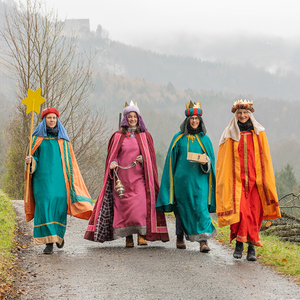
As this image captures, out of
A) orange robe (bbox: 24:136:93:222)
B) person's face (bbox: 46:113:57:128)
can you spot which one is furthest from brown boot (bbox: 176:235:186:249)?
person's face (bbox: 46:113:57:128)

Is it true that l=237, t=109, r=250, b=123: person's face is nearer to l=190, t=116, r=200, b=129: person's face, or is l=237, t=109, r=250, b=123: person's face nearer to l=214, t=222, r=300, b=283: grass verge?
l=190, t=116, r=200, b=129: person's face

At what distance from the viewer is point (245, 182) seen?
19.4ft

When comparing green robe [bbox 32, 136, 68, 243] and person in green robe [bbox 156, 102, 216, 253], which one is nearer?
green robe [bbox 32, 136, 68, 243]

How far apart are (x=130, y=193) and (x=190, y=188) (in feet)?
3.03

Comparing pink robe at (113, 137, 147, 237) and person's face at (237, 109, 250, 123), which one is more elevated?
person's face at (237, 109, 250, 123)

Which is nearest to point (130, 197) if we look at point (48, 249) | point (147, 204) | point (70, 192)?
point (147, 204)

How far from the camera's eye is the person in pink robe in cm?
642

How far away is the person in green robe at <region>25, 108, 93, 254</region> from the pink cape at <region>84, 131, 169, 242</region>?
334 millimetres

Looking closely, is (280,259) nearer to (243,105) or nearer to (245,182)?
(245,182)

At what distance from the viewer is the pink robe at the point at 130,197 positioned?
640cm

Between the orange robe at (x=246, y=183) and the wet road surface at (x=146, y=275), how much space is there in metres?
0.68

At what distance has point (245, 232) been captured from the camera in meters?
5.74

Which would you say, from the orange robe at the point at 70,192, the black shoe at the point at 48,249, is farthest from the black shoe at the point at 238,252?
the black shoe at the point at 48,249

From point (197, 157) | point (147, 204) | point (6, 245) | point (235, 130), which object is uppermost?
point (235, 130)
